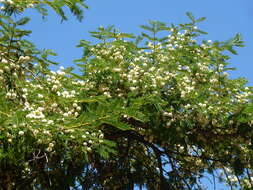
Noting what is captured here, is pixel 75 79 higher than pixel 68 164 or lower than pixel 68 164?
higher

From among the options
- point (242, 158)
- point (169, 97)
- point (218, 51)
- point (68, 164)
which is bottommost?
point (68, 164)

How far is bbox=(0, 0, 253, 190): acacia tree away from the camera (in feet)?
16.7

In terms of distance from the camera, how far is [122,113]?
206 inches

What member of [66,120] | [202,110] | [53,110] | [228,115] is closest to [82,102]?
[53,110]

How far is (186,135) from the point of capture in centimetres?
683

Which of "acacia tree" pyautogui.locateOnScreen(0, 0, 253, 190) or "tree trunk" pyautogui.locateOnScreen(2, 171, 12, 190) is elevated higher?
"acacia tree" pyautogui.locateOnScreen(0, 0, 253, 190)

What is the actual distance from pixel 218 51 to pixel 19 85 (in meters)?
3.20

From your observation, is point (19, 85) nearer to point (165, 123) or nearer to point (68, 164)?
point (68, 164)

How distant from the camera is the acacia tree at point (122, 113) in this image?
16.7 ft

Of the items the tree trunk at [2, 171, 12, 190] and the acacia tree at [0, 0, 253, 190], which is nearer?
the acacia tree at [0, 0, 253, 190]

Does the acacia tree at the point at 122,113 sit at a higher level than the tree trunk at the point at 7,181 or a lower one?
higher

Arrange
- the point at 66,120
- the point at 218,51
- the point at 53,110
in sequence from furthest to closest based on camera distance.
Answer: the point at 218,51
the point at 53,110
the point at 66,120

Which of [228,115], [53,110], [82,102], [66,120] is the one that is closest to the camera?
[66,120]

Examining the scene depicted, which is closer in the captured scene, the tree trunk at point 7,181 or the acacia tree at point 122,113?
the acacia tree at point 122,113
